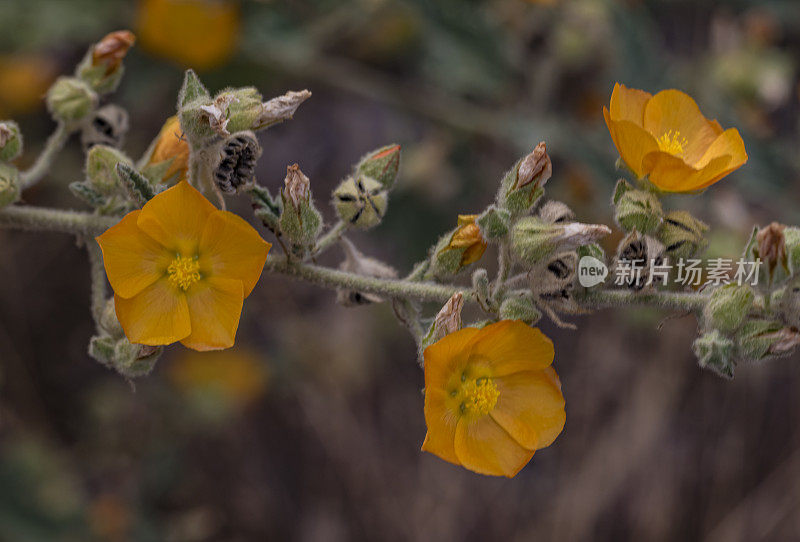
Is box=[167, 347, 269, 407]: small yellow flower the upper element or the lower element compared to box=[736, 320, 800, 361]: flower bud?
lower

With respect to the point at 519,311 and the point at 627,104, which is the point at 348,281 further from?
the point at 627,104

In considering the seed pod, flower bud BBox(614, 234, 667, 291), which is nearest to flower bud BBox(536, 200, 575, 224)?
flower bud BBox(614, 234, 667, 291)

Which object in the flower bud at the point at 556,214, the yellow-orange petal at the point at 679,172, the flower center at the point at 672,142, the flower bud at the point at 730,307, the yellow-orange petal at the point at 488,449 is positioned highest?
the flower center at the point at 672,142

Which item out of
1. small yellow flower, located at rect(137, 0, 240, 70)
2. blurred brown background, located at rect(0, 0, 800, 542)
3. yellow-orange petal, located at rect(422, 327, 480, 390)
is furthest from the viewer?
blurred brown background, located at rect(0, 0, 800, 542)

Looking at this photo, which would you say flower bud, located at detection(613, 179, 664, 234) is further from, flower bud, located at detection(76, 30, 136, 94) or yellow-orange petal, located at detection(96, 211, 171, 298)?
flower bud, located at detection(76, 30, 136, 94)

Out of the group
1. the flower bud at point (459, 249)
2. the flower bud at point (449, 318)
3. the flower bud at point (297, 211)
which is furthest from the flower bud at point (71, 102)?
the flower bud at point (449, 318)

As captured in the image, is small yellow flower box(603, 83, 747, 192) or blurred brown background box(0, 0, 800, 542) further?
blurred brown background box(0, 0, 800, 542)

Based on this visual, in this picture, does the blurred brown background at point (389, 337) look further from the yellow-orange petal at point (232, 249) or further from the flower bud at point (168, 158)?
the yellow-orange petal at point (232, 249)
